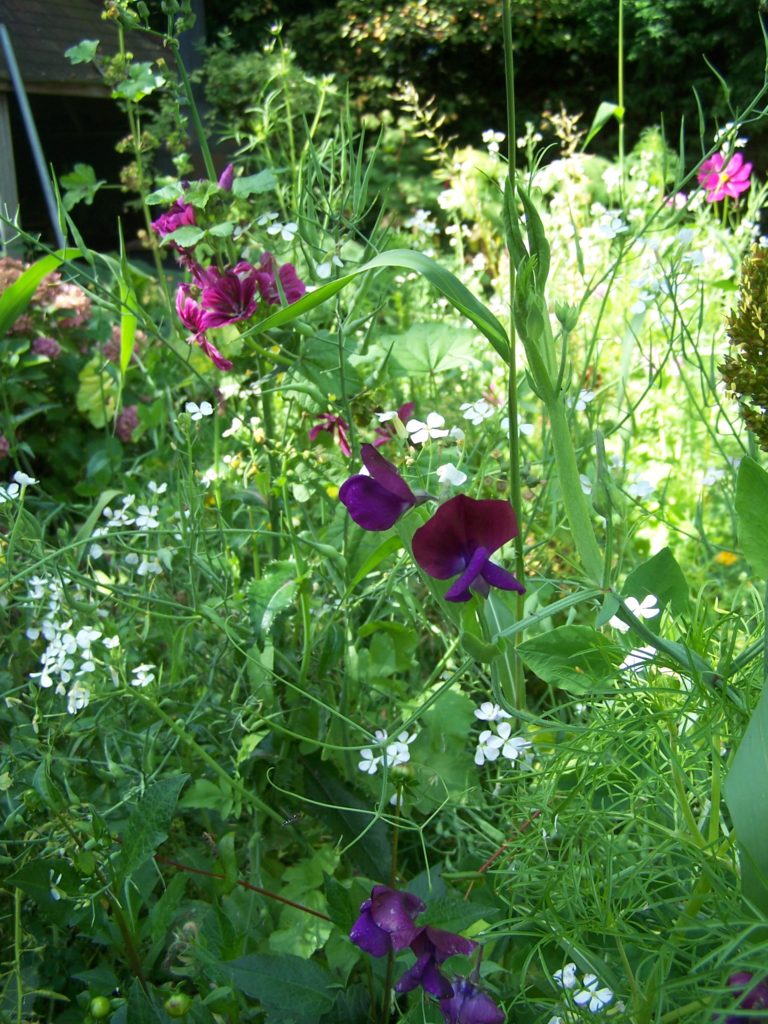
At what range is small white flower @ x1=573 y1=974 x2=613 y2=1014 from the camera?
29.7 inches

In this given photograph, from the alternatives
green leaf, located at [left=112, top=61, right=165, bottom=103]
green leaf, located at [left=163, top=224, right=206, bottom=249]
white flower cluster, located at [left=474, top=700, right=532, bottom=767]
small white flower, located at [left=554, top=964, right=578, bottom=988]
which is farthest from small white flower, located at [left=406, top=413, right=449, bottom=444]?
green leaf, located at [left=112, top=61, right=165, bottom=103]

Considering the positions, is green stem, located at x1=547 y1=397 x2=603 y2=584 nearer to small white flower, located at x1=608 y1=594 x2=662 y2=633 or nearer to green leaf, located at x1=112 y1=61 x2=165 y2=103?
small white flower, located at x1=608 y1=594 x2=662 y2=633

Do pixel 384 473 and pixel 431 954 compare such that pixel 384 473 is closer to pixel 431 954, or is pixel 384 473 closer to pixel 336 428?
pixel 431 954

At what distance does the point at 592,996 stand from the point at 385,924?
173 millimetres

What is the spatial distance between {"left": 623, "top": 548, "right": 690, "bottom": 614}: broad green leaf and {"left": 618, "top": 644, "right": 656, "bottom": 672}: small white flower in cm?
5

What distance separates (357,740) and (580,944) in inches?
19.8

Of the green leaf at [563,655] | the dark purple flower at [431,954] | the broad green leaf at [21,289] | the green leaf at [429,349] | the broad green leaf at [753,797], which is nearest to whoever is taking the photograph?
the broad green leaf at [753,797]

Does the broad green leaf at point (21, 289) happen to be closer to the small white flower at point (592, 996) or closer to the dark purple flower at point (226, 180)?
the dark purple flower at point (226, 180)

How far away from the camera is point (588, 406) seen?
1.63 m

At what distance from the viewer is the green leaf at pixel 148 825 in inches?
37.9

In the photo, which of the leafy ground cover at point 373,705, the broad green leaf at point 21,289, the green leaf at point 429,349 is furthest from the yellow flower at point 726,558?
the broad green leaf at point 21,289

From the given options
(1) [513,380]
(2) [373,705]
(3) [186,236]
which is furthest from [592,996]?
(3) [186,236]

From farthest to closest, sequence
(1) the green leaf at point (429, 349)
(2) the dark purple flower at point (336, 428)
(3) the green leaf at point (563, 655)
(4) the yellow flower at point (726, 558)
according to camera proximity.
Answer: (4) the yellow flower at point (726, 558) < (1) the green leaf at point (429, 349) < (2) the dark purple flower at point (336, 428) < (3) the green leaf at point (563, 655)

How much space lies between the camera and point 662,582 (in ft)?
3.17
